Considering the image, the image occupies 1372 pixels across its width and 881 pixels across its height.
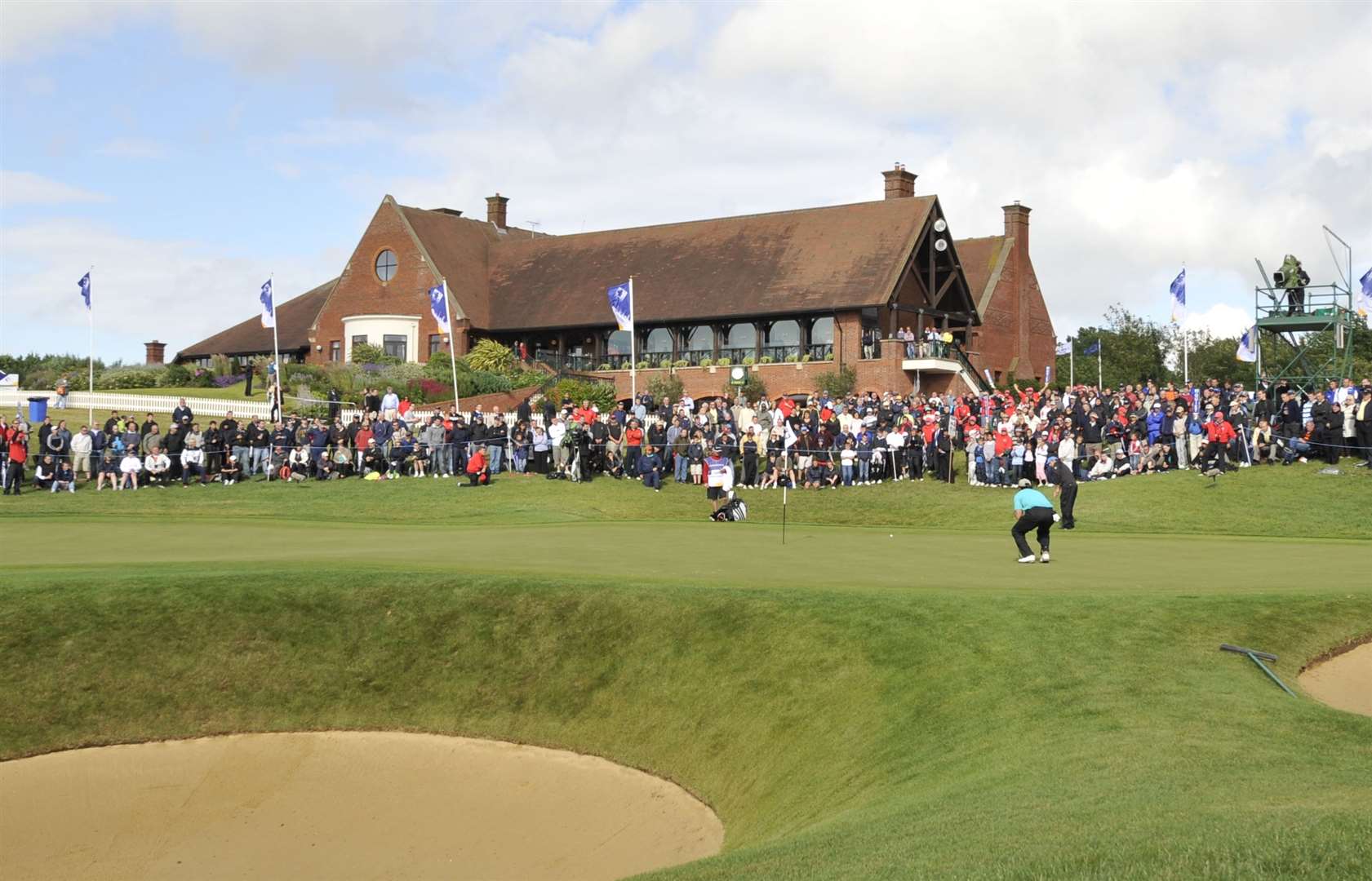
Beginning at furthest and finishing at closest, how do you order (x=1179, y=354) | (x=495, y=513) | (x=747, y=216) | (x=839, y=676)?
(x=1179, y=354) → (x=747, y=216) → (x=495, y=513) → (x=839, y=676)

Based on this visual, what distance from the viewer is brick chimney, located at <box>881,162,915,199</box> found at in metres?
63.7

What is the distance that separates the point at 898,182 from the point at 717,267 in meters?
9.34

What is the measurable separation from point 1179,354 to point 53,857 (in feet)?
272

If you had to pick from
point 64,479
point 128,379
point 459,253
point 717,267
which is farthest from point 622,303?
point 128,379

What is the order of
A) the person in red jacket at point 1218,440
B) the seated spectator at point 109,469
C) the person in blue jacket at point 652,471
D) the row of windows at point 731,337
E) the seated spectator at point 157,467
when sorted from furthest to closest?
the row of windows at point 731,337 → the seated spectator at point 157,467 → the seated spectator at point 109,469 → the person in blue jacket at point 652,471 → the person in red jacket at point 1218,440

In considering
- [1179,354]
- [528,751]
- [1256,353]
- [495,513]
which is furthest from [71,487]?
[1179,354]

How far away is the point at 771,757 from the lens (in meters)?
13.6

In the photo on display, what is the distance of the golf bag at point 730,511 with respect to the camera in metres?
29.9

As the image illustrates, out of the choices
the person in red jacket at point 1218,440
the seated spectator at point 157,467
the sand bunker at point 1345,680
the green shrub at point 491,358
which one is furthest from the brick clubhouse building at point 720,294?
the sand bunker at point 1345,680

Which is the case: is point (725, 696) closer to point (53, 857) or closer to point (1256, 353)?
point (53, 857)

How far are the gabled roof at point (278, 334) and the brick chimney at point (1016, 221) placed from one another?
3475 cm

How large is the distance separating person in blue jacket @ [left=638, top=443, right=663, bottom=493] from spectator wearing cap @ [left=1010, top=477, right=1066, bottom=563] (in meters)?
16.2

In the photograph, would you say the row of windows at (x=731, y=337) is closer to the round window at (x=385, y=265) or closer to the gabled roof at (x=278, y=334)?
the round window at (x=385, y=265)

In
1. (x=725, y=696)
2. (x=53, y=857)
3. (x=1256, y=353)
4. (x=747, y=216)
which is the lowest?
(x=53, y=857)
